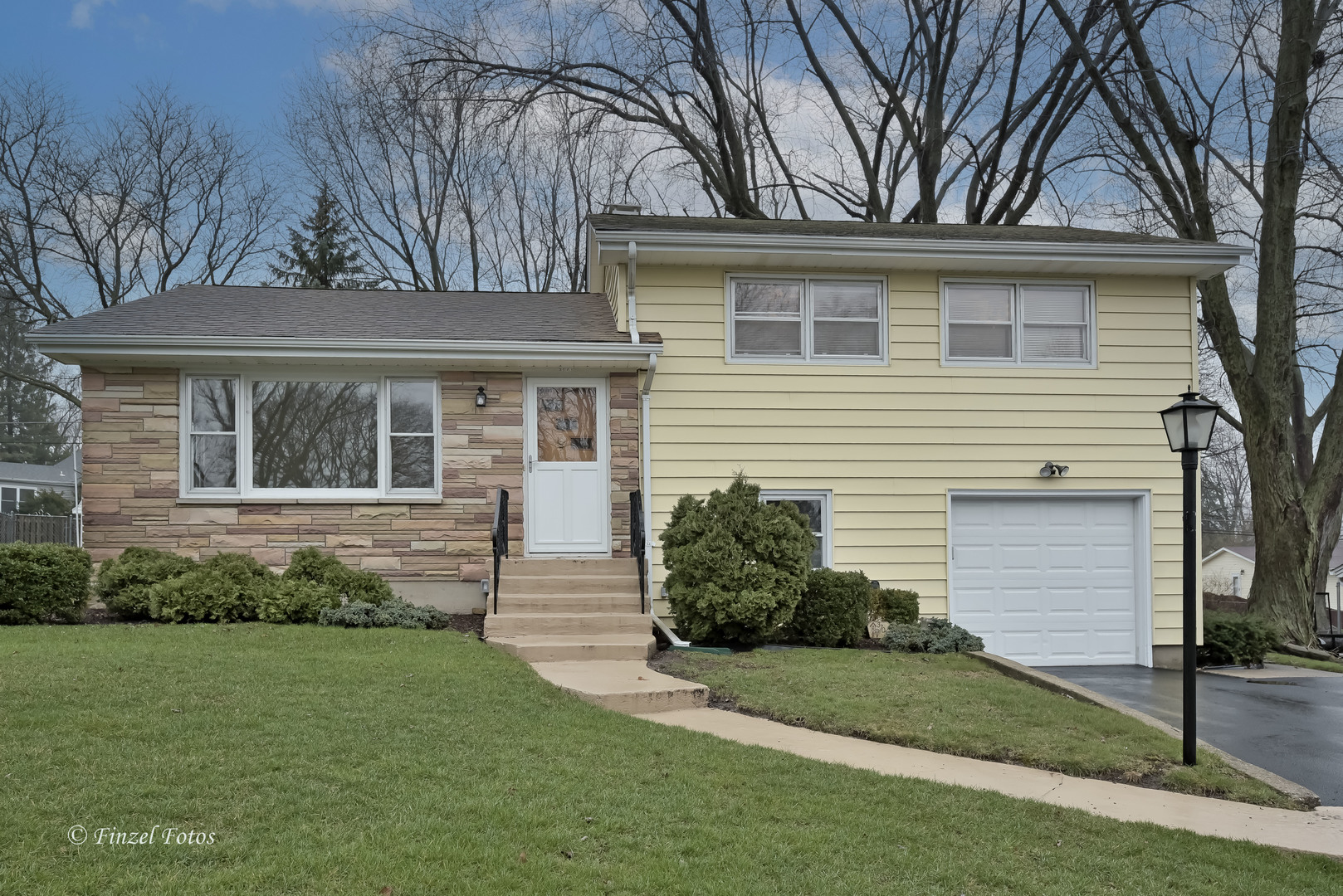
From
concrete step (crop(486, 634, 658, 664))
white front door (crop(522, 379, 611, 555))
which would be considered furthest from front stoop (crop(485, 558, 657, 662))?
white front door (crop(522, 379, 611, 555))

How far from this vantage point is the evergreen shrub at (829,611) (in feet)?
32.1

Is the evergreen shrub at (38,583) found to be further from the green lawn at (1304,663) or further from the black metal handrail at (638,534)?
the green lawn at (1304,663)

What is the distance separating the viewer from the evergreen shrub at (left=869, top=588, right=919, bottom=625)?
1066 cm

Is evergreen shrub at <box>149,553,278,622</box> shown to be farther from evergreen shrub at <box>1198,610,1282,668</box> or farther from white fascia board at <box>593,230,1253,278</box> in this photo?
evergreen shrub at <box>1198,610,1282,668</box>

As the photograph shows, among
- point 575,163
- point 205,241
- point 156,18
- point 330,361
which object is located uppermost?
point 156,18

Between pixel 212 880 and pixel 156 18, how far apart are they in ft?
81.3

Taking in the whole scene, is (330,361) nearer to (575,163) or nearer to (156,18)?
(575,163)

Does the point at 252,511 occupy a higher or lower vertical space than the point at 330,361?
lower

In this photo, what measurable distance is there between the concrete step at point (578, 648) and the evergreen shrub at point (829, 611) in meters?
1.59

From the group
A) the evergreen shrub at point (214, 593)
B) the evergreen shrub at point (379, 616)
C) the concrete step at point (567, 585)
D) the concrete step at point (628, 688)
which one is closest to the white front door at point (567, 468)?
the concrete step at point (567, 585)

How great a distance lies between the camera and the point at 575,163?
24.7m

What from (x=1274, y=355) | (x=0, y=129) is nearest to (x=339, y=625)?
(x=1274, y=355)

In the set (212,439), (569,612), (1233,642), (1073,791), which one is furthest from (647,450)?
(1233,642)

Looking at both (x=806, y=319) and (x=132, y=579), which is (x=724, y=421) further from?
(x=132, y=579)
